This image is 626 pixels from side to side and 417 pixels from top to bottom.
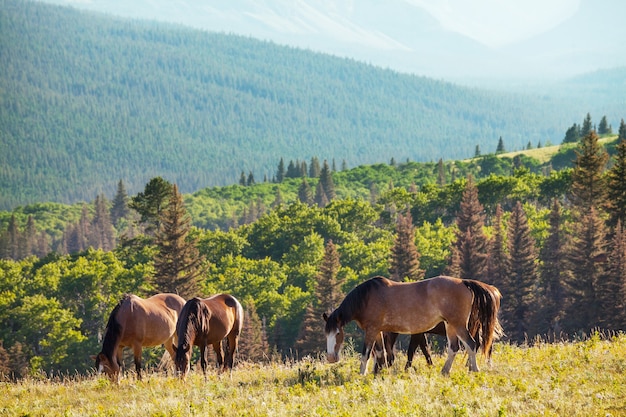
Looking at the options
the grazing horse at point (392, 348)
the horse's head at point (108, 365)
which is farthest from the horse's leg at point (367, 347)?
the horse's head at point (108, 365)

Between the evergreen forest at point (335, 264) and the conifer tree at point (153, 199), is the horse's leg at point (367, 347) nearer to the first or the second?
the evergreen forest at point (335, 264)

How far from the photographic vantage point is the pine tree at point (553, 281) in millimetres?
81938

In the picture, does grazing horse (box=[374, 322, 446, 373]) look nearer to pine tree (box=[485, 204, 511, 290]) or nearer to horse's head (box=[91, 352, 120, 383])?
horse's head (box=[91, 352, 120, 383])

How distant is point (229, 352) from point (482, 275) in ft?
213

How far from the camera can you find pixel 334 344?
2014 cm

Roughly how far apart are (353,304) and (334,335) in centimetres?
93

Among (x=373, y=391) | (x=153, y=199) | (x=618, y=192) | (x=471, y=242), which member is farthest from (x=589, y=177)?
(x=373, y=391)

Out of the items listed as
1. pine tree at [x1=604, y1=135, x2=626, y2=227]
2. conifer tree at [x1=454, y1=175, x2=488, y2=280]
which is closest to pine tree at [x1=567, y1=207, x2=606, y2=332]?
pine tree at [x1=604, y1=135, x2=626, y2=227]

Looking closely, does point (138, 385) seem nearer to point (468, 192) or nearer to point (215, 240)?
point (468, 192)

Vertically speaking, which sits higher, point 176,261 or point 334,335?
point 334,335

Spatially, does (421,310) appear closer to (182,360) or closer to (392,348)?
(392,348)

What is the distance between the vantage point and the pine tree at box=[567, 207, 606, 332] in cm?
7506

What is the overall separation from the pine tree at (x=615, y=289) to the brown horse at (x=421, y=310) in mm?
52158

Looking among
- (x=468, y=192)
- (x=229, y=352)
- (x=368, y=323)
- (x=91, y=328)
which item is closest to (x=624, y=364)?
(x=368, y=323)
